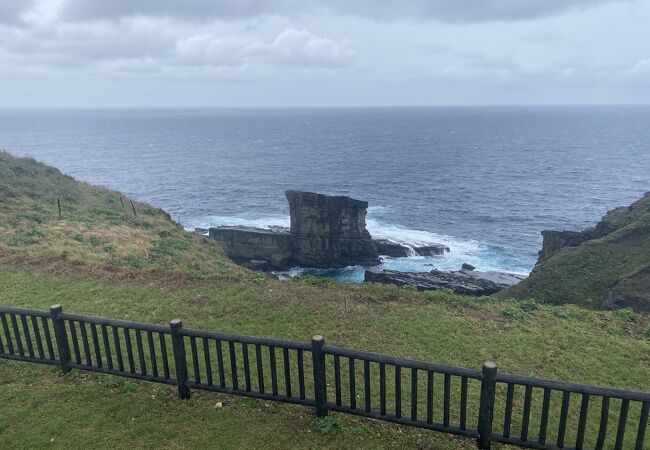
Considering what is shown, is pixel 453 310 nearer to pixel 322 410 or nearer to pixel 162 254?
pixel 322 410

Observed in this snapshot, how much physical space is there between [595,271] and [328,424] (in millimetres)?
31579

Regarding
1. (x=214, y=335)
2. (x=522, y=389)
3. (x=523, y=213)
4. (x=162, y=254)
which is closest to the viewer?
(x=214, y=335)

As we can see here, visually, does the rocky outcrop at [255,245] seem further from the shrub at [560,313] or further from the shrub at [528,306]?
the shrub at [560,313]

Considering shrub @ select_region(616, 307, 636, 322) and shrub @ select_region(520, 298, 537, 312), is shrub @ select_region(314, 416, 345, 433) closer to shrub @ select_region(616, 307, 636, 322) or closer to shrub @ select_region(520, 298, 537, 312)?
shrub @ select_region(520, 298, 537, 312)

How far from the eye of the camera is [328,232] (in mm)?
57594

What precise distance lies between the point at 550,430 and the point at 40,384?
1051 centimetres

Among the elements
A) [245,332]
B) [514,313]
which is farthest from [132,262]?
[514,313]

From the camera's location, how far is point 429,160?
129000 millimetres

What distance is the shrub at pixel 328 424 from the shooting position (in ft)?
28.9

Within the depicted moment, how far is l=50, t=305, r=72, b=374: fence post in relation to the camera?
9941mm

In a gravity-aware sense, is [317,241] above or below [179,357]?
below

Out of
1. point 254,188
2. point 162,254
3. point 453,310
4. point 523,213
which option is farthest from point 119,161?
point 453,310

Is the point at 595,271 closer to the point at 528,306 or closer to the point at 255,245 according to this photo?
the point at 528,306

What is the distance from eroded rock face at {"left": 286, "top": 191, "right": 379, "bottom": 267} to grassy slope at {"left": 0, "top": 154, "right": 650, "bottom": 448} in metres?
33.4
